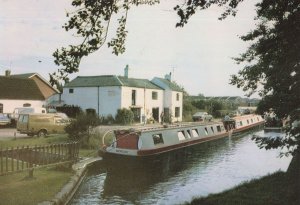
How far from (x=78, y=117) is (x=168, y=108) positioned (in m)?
32.2

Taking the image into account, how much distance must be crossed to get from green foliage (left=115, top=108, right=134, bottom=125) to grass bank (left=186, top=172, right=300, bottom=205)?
31.5m

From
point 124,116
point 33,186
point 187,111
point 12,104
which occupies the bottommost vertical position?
point 33,186

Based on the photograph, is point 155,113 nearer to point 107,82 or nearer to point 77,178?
point 107,82

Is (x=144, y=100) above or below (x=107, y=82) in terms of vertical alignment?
below

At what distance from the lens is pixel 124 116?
44.3m

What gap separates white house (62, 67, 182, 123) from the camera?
45812mm

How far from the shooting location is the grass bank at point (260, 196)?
1003cm

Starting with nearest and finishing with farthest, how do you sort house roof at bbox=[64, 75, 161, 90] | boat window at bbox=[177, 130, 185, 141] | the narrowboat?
the narrowboat, boat window at bbox=[177, 130, 185, 141], house roof at bbox=[64, 75, 161, 90]

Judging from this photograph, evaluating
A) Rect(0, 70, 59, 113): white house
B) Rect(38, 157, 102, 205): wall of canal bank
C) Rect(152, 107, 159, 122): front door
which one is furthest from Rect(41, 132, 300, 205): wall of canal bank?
Rect(152, 107, 159, 122): front door

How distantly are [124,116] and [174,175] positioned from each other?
82.9ft

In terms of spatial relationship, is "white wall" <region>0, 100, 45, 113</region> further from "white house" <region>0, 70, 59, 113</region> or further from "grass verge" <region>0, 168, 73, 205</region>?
"grass verge" <region>0, 168, 73, 205</region>

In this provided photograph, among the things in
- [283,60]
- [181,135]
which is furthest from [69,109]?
[283,60]

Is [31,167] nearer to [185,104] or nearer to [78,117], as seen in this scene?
[78,117]

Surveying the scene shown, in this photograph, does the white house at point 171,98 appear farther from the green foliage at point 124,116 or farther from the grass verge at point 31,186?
the grass verge at point 31,186
